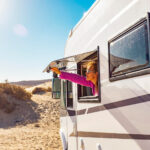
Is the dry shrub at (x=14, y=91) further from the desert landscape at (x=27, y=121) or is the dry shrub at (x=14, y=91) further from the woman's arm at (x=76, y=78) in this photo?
the woman's arm at (x=76, y=78)

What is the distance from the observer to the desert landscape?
888cm

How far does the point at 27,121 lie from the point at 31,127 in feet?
5.06

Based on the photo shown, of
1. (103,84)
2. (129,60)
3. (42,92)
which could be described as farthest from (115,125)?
(42,92)

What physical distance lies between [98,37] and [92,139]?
1.67 metres

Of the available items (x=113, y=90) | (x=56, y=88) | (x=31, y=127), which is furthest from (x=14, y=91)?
(x=113, y=90)

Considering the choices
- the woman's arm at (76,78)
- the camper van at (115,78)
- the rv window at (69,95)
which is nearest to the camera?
the camper van at (115,78)

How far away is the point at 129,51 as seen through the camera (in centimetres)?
259

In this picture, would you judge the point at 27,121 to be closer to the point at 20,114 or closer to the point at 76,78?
the point at 20,114

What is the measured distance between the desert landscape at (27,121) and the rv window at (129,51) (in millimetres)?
6069

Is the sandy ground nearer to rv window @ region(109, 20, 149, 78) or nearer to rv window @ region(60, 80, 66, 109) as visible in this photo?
rv window @ region(60, 80, 66, 109)

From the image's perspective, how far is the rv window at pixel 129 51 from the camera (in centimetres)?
230

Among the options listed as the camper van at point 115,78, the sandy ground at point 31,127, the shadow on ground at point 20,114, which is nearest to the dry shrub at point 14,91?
the shadow on ground at point 20,114

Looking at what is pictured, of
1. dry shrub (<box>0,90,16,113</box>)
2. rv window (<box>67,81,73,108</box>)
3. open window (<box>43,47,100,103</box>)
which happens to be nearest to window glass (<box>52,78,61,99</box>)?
open window (<box>43,47,100,103</box>)

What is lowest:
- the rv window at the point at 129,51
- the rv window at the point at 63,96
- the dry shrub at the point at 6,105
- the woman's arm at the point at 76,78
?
the dry shrub at the point at 6,105
